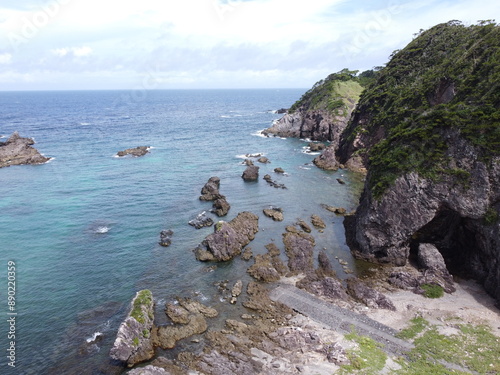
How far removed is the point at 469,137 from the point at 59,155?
349 feet

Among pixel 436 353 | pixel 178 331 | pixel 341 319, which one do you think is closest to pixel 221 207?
pixel 178 331

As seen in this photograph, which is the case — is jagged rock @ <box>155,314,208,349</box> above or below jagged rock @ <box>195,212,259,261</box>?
below

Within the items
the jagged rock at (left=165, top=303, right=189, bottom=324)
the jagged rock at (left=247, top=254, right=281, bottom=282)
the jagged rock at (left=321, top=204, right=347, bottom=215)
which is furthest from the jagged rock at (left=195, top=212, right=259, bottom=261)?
the jagged rock at (left=321, top=204, right=347, bottom=215)

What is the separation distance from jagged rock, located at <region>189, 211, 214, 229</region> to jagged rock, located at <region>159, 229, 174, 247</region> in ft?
14.6

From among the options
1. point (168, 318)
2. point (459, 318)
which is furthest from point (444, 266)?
point (168, 318)

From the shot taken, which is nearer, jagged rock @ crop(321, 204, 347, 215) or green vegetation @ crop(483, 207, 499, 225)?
green vegetation @ crop(483, 207, 499, 225)

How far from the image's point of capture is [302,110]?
144 m

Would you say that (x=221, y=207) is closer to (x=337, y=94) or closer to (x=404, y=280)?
(x=404, y=280)

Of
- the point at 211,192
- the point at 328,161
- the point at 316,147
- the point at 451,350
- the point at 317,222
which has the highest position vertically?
the point at 316,147

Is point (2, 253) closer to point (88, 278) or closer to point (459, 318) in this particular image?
point (88, 278)

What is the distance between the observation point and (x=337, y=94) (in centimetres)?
13625

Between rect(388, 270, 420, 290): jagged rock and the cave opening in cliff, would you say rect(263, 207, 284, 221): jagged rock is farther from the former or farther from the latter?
rect(388, 270, 420, 290): jagged rock

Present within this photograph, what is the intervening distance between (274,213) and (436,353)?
35.4m

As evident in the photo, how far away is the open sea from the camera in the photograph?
34.4 metres
